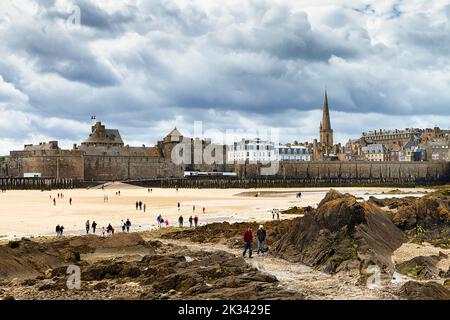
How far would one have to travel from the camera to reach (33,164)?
85312mm

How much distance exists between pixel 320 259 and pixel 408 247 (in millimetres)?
4401

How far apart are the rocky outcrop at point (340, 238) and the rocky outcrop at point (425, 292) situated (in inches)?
105

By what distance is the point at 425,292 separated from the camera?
11336 mm

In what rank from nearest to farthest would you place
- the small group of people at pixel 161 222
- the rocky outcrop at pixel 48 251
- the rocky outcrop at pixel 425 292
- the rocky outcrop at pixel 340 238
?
the rocky outcrop at pixel 425 292, the rocky outcrop at pixel 48 251, the rocky outcrop at pixel 340 238, the small group of people at pixel 161 222

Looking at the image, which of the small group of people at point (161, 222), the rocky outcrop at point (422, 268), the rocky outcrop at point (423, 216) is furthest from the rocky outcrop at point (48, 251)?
the rocky outcrop at point (423, 216)

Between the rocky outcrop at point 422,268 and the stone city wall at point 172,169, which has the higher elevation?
the stone city wall at point 172,169

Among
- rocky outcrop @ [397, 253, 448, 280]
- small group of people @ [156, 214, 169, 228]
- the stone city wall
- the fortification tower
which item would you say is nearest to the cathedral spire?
the stone city wall

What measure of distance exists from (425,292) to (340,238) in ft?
17.7

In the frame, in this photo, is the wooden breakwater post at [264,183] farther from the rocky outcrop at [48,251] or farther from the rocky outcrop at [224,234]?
the rocky outcrop at [48,251]

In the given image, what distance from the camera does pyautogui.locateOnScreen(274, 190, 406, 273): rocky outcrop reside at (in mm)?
15523

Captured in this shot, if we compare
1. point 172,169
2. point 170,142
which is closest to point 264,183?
point 172,169

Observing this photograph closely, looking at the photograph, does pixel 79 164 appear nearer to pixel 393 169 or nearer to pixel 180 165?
pixel 180 165

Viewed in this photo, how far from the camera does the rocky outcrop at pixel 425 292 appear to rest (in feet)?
36.7
